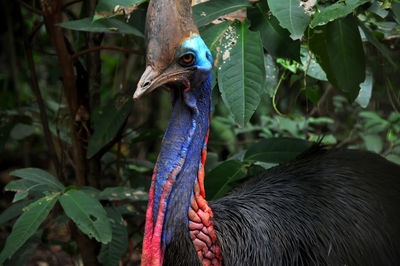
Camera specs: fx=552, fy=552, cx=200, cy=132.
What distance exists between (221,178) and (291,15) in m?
0.76

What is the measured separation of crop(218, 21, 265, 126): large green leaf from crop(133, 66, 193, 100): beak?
22cm

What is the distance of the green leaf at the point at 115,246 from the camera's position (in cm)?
215

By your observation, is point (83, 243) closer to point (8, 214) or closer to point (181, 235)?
point (8, 214)

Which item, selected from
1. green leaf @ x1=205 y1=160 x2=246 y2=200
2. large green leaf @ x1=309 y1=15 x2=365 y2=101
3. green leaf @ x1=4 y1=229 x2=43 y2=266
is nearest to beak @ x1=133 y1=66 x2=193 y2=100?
large green leaf @ x1=309 y1=15 x2=365 y2=101

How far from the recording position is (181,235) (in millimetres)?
1532

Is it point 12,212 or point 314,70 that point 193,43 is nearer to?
point 314,70

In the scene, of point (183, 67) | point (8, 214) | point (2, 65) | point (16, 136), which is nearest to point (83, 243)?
point (8, 214)

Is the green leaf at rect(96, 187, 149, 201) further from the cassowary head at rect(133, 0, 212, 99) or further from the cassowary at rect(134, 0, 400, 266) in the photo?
the cassowary head at rect(133, 0, 212, 99)

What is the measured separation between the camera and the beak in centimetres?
139

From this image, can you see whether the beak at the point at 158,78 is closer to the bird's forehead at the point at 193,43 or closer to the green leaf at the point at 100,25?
the bird's forehead at the point at 193,43

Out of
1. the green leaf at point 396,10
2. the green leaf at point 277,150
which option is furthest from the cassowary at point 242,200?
the green leaf at point 396,10

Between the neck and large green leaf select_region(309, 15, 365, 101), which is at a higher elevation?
large green leaf select_region(309, 15, 365, 101)

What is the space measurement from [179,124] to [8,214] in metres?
0.93

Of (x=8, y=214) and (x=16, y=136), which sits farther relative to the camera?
(x=16, y=136)
